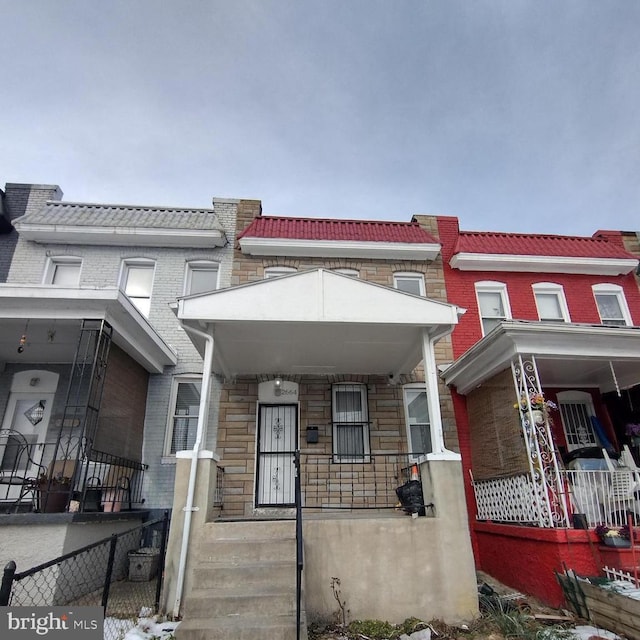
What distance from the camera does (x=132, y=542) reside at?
268 inches

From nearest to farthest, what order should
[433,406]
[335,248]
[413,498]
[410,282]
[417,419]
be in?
[413,498] < [433,406] < [417,419] < [335,248] < [410,282]

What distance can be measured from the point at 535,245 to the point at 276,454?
825 centimetres

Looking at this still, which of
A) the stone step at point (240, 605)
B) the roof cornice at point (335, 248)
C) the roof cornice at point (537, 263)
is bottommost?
the stone step at point (240, 605)

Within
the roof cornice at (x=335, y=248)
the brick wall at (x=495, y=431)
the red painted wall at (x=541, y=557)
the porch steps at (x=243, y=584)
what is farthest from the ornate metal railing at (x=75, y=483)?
the brick wall at (x=495, y=431)

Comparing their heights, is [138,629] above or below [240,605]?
below

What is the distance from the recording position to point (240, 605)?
156 inches

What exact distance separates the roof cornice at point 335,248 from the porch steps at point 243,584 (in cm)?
615

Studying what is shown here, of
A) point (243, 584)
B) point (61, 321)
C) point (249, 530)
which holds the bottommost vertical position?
point (243, 584)

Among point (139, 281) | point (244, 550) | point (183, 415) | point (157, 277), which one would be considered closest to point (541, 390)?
point (244, 550)

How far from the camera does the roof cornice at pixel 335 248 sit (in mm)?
9352

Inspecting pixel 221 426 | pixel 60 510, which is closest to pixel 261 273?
pixel 221 426

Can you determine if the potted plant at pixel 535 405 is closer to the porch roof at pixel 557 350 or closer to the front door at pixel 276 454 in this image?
the porch roof at pixel 557 350

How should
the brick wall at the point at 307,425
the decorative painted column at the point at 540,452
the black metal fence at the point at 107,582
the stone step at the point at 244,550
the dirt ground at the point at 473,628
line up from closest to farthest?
the dirt ground at the point at 473,628
the black metal fence at the point at 107,582
the stone step at the point at 244,550
the decorative painted column at the point at 540,452
the brick wall at the point at 307,425

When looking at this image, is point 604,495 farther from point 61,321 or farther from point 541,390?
point 61,321
